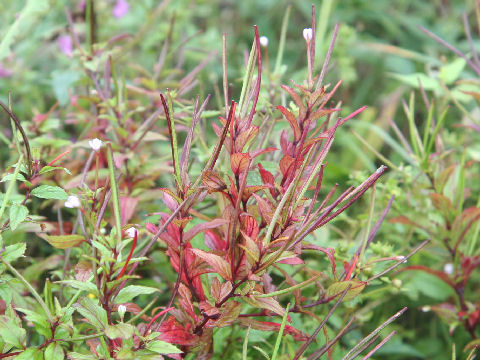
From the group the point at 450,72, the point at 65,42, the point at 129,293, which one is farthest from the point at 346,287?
the point at 65,42

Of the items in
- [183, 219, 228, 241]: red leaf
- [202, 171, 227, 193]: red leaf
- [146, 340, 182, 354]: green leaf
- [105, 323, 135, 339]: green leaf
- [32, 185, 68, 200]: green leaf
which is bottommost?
[146, 340, 182, 354]: green leaf

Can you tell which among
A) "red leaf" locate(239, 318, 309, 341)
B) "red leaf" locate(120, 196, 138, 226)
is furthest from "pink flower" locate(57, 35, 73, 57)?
"red leaf" locate(239, 318, 309, 341)

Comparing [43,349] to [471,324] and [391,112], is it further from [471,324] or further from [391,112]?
[391,112]

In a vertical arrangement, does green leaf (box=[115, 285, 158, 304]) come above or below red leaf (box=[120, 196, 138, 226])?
above

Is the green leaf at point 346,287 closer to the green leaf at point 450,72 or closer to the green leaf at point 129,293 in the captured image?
the green leaf at point 129,293

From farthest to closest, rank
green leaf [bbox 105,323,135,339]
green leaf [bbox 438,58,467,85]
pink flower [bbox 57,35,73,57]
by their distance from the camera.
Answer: pink flower [bbox 57,35,73,57] < green leaf [bbox 438,58,467,85] < green leaf [bbox 105,323,135,339]

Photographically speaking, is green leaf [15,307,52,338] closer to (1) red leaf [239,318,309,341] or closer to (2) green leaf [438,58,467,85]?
(1) red leaf [239,318,309,341]

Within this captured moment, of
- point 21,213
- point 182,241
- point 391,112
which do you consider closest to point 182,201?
point 182,241
